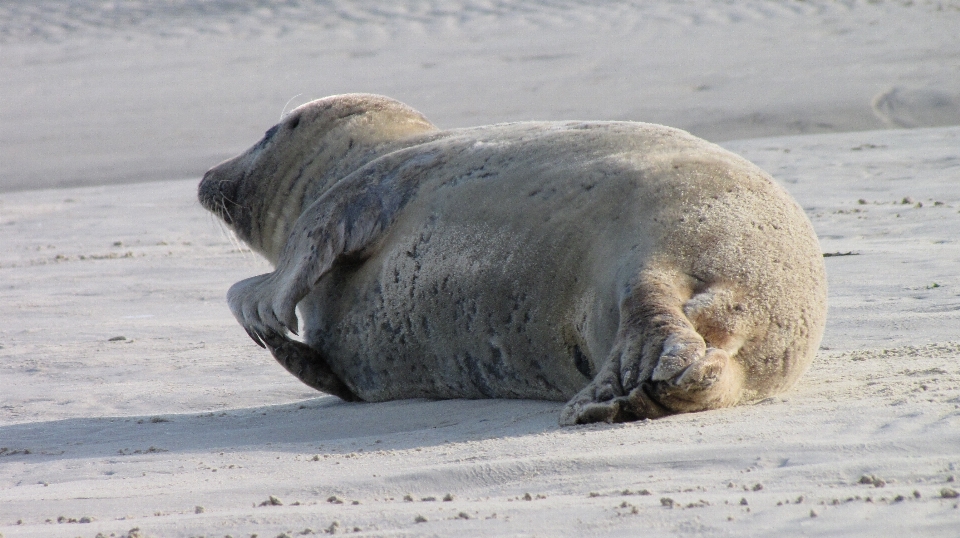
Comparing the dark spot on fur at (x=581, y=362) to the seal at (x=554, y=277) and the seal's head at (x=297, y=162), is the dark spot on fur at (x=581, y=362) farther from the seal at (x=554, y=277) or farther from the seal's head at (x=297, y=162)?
the seal's head at (x=297, y=162)

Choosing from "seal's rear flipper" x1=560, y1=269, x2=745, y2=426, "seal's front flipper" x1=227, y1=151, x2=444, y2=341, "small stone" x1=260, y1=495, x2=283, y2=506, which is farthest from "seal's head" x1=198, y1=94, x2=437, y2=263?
"small stone" x1=260, y1=495, x2=283, y2=506

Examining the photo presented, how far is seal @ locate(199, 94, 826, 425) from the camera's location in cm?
308

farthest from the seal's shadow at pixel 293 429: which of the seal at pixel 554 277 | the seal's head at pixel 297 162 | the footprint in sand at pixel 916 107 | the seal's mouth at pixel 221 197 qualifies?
the footprint in sand at pixel 916 107

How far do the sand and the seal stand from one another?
0.42 ft

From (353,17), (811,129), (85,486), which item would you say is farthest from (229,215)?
(353,17)

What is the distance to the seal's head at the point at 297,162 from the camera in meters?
5.02

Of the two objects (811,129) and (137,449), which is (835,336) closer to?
(137,449)

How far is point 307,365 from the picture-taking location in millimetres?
4312

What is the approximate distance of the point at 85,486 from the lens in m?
2.95

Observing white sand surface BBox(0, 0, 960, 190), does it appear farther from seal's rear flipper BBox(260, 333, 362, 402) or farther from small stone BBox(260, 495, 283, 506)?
small stone BBox(260, 495, 283, 506)

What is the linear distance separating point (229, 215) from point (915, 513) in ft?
12.6

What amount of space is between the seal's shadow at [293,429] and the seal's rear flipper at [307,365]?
7 cm

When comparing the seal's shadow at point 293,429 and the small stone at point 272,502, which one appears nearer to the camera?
the small stone at point 272,502

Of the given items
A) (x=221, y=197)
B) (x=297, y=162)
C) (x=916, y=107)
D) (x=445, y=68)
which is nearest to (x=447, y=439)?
(x=297, y=162)
